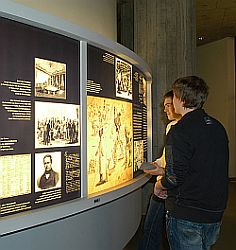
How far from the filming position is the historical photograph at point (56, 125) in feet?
7.57

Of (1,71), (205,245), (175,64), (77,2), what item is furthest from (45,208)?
(175,64)

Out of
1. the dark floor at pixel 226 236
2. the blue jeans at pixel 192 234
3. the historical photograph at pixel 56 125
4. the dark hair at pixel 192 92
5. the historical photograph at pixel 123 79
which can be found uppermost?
the historical photograph at pixel 123 79

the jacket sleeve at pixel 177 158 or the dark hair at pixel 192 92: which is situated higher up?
the dark hair at pixel 192 92

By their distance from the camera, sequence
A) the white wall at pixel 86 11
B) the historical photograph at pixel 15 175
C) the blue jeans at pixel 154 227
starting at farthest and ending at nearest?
1. the blue jeans at pixel 154 227
2. the white wall at pixel 86 11
3. the historical photograph at pixel 15 175

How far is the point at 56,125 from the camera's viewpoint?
2416 millimetres

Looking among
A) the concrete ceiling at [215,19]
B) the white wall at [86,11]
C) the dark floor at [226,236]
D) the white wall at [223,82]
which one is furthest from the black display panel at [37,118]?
the white wall at [223,82]

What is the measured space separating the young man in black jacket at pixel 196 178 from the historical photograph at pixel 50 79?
0.78 m

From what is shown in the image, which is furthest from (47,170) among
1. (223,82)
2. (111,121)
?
(223,82)

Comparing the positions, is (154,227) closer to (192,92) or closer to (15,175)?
(192,92)

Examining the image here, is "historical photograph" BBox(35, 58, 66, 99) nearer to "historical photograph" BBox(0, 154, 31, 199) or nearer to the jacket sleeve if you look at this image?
"historical photograph" BBox(0, 154, 31, 199)

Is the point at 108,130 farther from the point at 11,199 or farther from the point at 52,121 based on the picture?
the point at 11,199

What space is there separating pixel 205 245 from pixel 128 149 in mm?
1131

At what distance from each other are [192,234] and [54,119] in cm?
113

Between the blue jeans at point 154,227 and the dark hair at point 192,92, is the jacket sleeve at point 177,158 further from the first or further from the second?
the blue jeans at point 154,227
